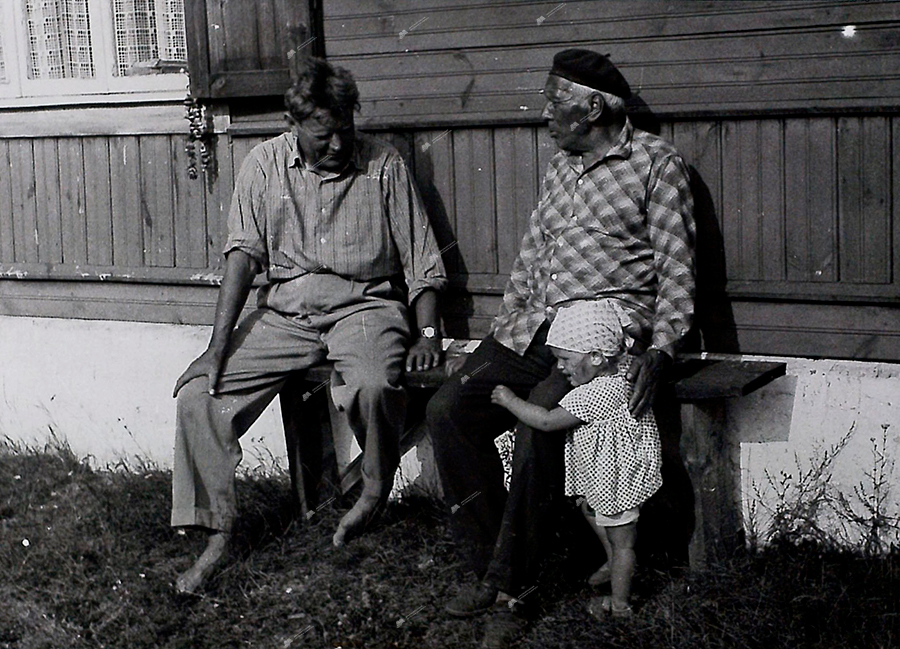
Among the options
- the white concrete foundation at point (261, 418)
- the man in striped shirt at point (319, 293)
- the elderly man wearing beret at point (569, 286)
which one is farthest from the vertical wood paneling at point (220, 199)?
the elderly man wearing beret at point (569, 286)

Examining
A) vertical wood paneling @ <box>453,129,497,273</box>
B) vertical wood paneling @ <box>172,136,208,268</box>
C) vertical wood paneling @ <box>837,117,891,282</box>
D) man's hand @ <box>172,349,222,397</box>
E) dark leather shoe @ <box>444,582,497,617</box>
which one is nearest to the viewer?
dark leather shoe @ <box>444,582,497,617</box>

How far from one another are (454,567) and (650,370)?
1.12m

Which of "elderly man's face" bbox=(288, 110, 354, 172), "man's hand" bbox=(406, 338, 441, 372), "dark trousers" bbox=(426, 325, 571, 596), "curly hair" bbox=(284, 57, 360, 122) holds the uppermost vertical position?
"curly hair" bbox=(284, 57, 360, 122)

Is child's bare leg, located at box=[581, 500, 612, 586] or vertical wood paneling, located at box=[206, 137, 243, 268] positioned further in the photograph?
vertical wood paneling, located at box=[206, 137, 243, 268]

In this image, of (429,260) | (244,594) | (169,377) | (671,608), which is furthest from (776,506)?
(169,377)

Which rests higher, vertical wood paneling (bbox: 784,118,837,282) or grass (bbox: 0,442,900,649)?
vertical wood paneling (bbox: 784,118,837,282)

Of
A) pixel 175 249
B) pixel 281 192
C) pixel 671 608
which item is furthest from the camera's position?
pixel 175 249

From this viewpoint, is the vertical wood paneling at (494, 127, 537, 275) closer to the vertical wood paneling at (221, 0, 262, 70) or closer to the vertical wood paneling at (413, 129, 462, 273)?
the vertical wood paneling at (413, 129, 462, 273)

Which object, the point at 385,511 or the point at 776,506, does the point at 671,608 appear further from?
the point at 385,511

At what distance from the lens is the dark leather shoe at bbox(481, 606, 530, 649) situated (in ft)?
14.4

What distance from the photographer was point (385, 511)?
219 inches

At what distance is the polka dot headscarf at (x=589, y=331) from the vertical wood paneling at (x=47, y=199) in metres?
3.39

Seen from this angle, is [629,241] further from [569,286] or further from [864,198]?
[864,198]

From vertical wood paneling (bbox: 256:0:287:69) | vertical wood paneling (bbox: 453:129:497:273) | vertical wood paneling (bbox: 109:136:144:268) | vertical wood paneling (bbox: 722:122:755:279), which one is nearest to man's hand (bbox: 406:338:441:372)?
vertical wood paneling (bbox: 453:129:497:273)
